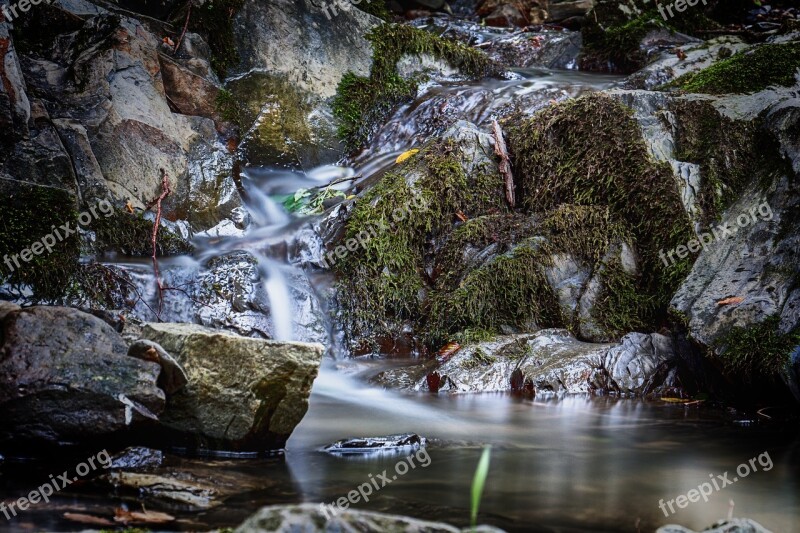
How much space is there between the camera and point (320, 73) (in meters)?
9.55

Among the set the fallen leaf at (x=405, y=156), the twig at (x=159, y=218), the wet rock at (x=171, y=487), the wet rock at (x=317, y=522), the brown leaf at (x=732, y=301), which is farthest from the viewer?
the fallen leaf at (x=405, y=156)

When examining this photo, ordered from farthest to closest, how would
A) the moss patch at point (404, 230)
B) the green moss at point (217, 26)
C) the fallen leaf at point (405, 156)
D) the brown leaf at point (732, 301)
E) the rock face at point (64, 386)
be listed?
the green moss at point (217, 26) → the fallen leaf at point (405, 156) → the moss patch at point (404, 230) → the brown leaf at point (732, 301) → the rock face at point (64, 386)

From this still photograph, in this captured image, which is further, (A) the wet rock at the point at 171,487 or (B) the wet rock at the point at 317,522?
(A) the wet rock at the point at 171,487

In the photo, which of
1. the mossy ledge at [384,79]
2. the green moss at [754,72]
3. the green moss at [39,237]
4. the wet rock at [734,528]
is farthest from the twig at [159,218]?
the green moss at [754,72]

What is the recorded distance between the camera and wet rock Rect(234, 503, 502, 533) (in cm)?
177

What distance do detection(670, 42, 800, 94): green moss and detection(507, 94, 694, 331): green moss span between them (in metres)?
1.35

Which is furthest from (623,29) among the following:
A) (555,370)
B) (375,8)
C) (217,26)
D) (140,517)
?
(140,517)

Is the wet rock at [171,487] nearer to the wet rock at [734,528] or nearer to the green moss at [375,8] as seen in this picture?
the wet rock at [734,528]

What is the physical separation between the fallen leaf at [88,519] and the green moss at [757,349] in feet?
14.9

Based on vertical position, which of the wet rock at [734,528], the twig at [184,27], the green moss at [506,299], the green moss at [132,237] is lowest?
the wet rock at [734,528]

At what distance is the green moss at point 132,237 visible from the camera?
22.1 feet

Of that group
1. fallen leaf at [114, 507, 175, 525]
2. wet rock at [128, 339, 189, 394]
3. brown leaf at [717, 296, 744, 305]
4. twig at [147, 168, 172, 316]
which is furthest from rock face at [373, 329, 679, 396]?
fallen leaf at [114, 507, 175, 525]

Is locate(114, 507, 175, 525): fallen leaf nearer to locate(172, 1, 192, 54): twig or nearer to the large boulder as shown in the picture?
the large boulder

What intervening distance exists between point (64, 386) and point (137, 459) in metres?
0.52
